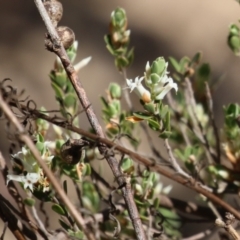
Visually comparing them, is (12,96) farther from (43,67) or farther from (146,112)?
(43,67)

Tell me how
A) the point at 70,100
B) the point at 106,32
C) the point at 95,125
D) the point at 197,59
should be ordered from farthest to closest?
the point at 106,32 → the point at 197,59 → the point at 70,100 → the point at 95,125

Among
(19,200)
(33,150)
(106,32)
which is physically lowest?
(106,32)

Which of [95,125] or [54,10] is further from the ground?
[54,10]

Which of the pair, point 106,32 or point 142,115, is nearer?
point 142,115

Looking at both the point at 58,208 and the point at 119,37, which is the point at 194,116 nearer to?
the point at 119,37

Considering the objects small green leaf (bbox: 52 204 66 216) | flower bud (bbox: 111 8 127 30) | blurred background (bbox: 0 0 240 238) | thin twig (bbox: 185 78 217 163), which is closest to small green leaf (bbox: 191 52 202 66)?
thin twig (bbox: 185 78 217 163)

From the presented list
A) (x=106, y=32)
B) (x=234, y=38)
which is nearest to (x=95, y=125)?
(x=234, y=38)

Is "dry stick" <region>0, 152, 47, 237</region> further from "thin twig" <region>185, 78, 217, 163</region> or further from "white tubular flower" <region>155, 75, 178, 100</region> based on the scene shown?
"thin twig" <region>185, 78, 217, 163</region>

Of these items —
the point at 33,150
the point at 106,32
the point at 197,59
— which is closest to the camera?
the point at 33,150

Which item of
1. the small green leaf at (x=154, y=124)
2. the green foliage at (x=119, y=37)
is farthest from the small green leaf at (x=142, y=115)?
the green foliage at (x=119, y=37)
